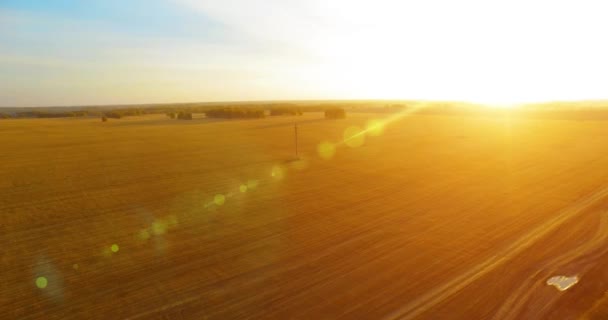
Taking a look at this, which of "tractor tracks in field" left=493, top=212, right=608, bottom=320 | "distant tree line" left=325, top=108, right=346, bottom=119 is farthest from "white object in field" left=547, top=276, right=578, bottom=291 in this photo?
"distant tree line" left=325, top=108, right=346, bottom=119

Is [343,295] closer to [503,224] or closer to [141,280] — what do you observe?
[141,280]

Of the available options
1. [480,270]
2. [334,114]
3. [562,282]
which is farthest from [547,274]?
[334,114]

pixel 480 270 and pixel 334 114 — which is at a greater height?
pixel 334 114

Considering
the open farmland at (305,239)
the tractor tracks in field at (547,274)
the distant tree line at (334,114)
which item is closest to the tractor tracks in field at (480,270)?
the open farmland at (305,239)

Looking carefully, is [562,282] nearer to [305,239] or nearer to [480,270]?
[480,270]

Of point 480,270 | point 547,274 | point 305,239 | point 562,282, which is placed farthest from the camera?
point 305,239

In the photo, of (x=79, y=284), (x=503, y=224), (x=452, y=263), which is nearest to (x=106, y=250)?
(x=79, y=284)
